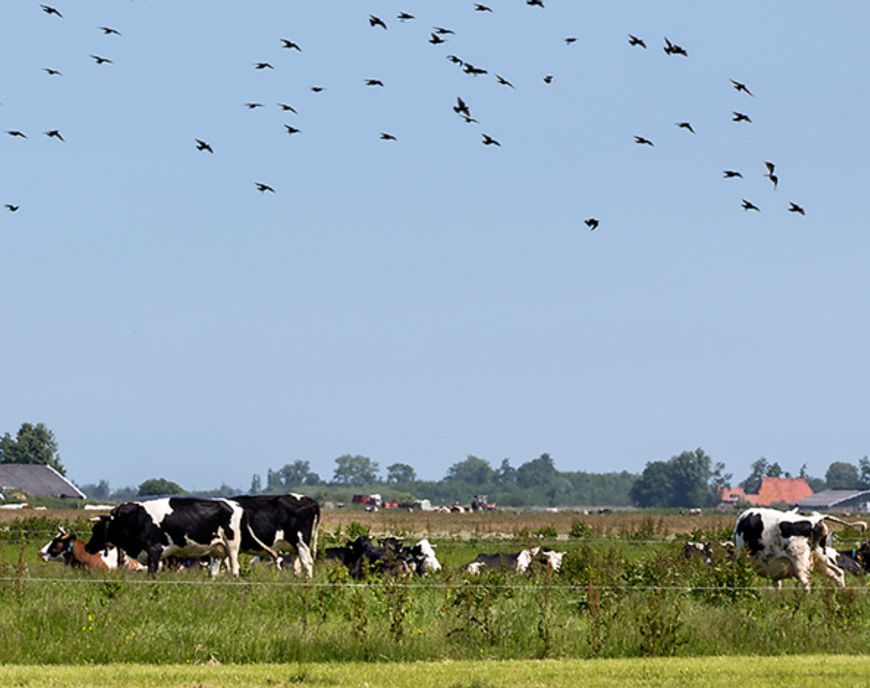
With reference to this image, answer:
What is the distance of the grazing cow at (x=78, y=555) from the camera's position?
37.0 meters

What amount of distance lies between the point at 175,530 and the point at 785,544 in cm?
1340

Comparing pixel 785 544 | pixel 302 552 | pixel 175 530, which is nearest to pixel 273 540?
pixel 302 552

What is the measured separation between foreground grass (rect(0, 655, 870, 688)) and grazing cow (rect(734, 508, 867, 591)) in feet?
35.5

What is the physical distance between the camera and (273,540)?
116 ft

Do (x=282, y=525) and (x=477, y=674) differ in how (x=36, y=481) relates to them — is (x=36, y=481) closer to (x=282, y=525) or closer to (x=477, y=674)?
(x=282, y=525)

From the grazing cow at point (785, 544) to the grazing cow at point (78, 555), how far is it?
47.9 ft

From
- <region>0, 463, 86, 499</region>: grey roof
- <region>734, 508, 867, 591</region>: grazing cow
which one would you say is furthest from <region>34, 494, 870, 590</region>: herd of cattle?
<region>0, 463, 86, 499</region>: grey roof

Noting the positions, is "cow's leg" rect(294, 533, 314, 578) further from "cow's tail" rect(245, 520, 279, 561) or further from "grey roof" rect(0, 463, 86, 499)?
"grey roof" rect(0, 463, 86, 499)

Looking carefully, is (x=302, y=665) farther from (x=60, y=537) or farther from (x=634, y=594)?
(x=60, y=537)

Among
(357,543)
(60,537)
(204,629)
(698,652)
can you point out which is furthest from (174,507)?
(698,652)

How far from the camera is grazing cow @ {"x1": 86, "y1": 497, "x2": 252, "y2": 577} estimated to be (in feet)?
108

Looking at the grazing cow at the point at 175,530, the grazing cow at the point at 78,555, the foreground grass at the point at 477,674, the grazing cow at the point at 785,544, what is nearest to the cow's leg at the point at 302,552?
the grazing cow at the point at 175,530

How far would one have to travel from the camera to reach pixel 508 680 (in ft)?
61.0

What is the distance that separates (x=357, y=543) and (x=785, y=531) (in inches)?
419
